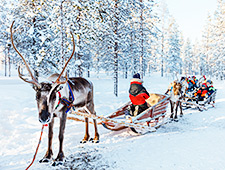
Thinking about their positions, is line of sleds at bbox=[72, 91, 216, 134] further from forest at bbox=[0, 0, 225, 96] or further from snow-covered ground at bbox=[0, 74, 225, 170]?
forest at bbox=[0, 0, 225, 96]

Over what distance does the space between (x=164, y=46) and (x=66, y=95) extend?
39512 mm

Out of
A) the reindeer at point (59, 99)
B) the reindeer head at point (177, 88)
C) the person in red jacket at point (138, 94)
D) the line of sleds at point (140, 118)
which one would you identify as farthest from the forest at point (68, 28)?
the person in red jacket at point (138, 94)

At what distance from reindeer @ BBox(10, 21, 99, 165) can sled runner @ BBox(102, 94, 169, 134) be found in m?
0.92

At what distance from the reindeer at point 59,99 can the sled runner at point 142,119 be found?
0.92m

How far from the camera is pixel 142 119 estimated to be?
20.7ft

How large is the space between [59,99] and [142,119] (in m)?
3.45

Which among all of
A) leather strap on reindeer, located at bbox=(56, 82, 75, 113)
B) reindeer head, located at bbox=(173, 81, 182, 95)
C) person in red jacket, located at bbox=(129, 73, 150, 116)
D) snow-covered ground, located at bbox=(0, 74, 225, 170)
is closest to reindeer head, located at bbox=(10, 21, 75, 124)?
leather strap on reindeer, located at bbox=(56, 82, 75, 113)

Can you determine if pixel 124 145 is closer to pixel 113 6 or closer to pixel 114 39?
pixel 114 39

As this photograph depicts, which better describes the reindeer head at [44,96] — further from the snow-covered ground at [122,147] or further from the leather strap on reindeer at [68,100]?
the snow-covered ground at [122,147]

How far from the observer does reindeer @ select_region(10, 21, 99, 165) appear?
11.9 ft

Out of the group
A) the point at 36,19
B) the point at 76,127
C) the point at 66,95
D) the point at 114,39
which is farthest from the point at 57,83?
the point at 36,19

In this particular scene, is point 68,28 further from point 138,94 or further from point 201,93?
point 201,93

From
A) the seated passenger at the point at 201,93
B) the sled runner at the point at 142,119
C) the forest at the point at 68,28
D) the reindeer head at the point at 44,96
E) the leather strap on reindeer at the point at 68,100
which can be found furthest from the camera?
the seated passenger at the point at 201,93

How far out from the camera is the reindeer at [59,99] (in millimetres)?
3641
